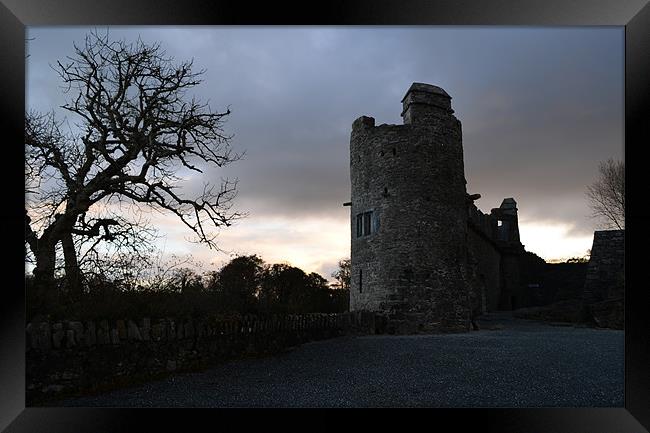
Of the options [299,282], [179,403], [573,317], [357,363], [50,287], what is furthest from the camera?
[299,282]

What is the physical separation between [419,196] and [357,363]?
836 cm

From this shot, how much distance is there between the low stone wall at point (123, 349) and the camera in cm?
609

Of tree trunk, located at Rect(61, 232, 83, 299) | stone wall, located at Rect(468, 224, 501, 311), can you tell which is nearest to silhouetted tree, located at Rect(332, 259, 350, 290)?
stone wall, located at Rect(468, 224, 501, 311)

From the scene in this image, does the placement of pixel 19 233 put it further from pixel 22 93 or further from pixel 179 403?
pixel 179 403

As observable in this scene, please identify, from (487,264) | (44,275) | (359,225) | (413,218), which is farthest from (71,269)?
(487,264)

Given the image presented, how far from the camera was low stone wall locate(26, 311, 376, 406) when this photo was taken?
20.0ft

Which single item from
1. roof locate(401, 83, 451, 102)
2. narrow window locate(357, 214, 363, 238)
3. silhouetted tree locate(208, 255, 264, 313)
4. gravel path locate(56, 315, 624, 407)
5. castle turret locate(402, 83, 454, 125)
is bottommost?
gravel path locate(56, 315, 624, 407)

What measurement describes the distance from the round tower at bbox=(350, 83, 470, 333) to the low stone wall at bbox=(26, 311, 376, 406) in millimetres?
7137

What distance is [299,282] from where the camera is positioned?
20.8m

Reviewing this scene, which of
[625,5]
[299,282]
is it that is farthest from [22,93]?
[299,282]

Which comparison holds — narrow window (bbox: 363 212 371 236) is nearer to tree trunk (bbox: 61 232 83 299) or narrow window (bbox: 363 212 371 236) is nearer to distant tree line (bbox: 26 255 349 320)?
distant tree line (bbox: 26 255 349 320)

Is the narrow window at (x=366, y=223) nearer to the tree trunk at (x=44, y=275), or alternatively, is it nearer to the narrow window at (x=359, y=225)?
the narrow window at (x=359, y=225)

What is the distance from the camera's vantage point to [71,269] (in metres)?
7.87

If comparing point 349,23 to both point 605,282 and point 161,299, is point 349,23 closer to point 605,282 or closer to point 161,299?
point 161,299
